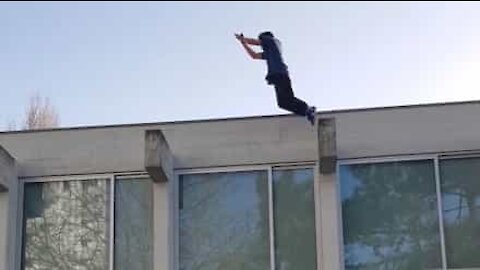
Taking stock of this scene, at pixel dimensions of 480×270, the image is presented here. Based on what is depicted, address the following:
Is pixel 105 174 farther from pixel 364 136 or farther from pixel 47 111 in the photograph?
pixel 47 111

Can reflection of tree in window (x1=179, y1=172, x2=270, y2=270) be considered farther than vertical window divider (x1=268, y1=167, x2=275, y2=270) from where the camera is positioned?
Yes

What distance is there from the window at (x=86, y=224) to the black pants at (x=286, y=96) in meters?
1.98

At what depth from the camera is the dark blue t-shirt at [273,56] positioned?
11.2m

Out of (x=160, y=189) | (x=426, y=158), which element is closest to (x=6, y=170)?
(x=160, y=189)

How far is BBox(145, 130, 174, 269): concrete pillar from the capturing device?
1086 centimetres

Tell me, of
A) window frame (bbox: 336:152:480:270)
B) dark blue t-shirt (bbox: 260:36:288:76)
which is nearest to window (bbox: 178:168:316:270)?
window frame (bbox: 336:152:480:270)

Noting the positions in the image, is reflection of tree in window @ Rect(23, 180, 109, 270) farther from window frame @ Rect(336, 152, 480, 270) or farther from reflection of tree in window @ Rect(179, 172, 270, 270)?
window frame @ Rect(336, 152, 480, 270)

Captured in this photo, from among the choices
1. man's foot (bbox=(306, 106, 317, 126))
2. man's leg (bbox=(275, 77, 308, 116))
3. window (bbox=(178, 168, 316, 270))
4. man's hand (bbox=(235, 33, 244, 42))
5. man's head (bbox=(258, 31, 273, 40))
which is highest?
man's head (bbox=(258, 31, 273, 40))

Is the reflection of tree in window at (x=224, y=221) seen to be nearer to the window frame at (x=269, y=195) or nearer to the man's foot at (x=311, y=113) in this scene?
the window frame at (x=269, y=195)

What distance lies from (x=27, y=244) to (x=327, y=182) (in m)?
3.80

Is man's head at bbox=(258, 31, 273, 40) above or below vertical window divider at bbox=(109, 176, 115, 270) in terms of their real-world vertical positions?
above

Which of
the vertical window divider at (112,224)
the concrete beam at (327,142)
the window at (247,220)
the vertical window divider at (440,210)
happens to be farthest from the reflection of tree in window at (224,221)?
the vertical window divider at (440,210)

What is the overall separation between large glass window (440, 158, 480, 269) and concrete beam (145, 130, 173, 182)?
336cm

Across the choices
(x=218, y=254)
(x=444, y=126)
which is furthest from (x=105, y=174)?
(x=444, y=126)
